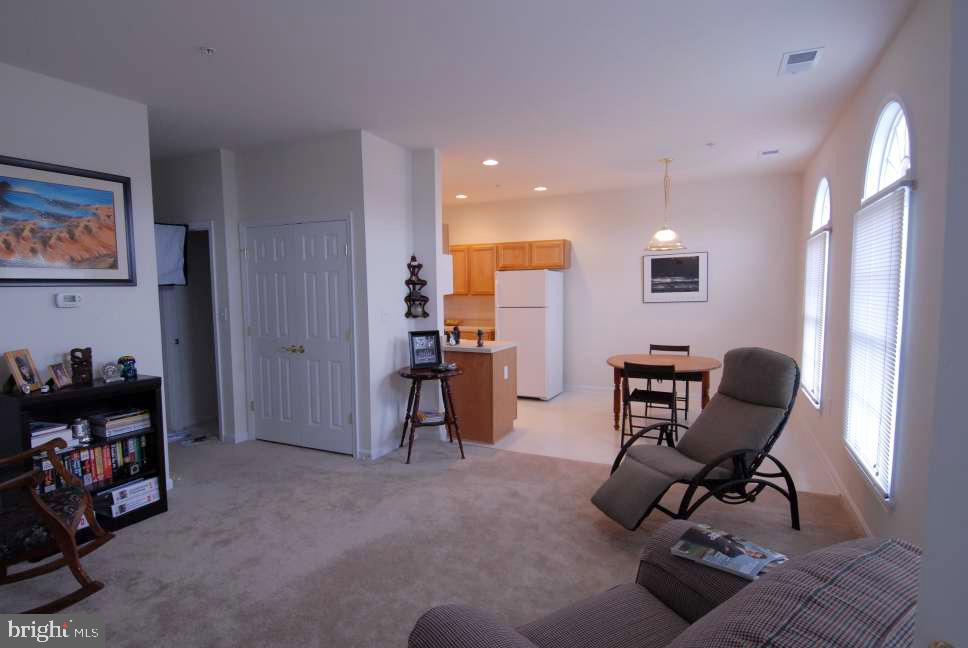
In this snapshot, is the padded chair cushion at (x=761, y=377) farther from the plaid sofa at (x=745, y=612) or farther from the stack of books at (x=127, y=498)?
the stack of books at (x=127, y=498)

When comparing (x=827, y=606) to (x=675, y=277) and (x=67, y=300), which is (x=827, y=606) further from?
(x=675, y=277)

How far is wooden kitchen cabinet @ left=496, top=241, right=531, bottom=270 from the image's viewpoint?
6.95 metres

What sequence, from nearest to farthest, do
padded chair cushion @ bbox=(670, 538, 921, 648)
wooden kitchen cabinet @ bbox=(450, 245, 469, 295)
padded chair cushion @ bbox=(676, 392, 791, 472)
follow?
padded chair cushion @ bbox=(670, 538, 921, 648) → padded chair cushion @ bbox=(676, 392, 791, 472) → wooden kitchen cabinet @ bbox=(450, 245, 469, 295)

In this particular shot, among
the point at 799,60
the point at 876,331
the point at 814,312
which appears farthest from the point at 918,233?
the point at 814,312

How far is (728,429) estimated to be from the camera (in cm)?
319

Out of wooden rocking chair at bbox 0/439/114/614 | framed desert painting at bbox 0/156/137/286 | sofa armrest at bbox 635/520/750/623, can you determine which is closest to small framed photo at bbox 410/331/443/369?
framed desert painting at bbox 0/156/137/286

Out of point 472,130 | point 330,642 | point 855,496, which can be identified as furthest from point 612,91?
point 330,642

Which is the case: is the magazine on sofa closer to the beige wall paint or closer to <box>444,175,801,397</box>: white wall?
the beige wall paint

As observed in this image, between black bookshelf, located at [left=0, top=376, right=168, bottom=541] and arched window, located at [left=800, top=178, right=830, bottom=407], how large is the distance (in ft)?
17.2

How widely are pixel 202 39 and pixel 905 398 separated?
394 cm

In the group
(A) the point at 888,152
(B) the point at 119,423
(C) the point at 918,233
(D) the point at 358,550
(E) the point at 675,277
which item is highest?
(A) the point at 888,152

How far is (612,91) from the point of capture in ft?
11.0

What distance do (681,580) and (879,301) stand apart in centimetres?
220

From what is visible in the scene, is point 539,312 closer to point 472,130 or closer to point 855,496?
point 472,130
